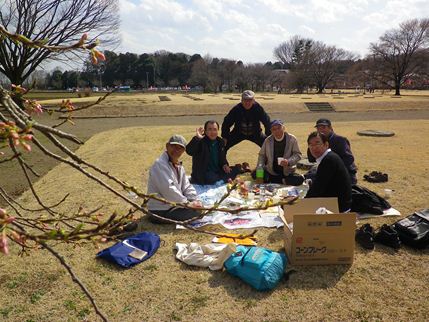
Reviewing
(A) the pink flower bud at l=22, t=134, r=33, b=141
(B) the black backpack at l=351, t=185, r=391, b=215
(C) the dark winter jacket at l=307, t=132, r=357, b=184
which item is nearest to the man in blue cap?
(C) the dark winter jacket at l=307, t=132, r=357, b=184

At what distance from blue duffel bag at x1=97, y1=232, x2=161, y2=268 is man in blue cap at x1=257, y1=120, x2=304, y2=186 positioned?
3.35 m

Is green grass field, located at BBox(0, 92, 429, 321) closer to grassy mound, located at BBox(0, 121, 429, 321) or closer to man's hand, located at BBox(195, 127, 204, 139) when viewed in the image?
grassy mound, located at BBox(0, 121, 429, 321)

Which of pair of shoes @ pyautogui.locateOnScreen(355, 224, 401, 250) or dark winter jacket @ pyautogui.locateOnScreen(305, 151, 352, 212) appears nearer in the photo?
pair of shoes @ pyautogui.locateOnScreen(355, 224, 401, 250)

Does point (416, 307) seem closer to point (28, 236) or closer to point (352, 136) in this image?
point (28, 236)

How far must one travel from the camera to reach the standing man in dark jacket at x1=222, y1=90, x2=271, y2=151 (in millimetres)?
8312

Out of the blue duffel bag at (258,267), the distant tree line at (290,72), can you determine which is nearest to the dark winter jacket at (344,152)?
the blue duffel bag at (258,267)

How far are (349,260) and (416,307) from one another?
812mm

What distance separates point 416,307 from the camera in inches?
127

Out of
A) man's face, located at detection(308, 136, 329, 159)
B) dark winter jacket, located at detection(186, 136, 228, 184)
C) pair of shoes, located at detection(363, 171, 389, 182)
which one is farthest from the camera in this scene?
pair of shoes, located at detection(363, 171, 389, 182)

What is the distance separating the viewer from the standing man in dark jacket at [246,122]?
8.31 m

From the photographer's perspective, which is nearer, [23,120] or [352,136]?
[23,120]

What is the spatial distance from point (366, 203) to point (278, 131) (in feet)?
7.67

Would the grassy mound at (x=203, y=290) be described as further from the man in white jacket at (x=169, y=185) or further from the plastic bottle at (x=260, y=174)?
the plastic bottle at (x=260, y=174)

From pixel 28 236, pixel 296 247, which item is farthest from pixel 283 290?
pixel 28 236
